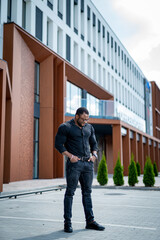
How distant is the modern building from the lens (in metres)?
15.7

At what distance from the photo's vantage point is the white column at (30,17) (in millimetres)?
17641

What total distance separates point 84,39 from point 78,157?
21978 millimetres

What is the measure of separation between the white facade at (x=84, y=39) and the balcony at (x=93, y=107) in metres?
0.86

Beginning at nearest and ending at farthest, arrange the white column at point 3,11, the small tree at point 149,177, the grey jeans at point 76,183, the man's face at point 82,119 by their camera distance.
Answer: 1. the grey jeans at point 76,183
2. the man's face at point 82,119
3. the small tree at point 149,177
4. the white column at point 3,11

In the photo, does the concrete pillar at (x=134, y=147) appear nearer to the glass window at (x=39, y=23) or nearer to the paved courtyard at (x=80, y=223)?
the glass window at (x=39, y=23)

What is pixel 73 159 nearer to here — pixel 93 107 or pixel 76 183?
pixel 76 183

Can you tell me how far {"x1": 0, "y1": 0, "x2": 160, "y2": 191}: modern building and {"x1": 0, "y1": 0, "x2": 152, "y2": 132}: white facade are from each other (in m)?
0.06

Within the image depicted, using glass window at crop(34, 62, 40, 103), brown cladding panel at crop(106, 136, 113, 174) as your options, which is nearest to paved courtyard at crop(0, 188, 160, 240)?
glass window at crop(34, 62, 40, 103)

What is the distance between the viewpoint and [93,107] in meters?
22.7

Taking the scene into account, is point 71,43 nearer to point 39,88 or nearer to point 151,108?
point 39,88

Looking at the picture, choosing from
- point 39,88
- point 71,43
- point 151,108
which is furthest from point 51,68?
point 151,108

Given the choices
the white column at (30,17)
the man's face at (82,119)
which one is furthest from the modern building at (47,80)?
the man's face at (82,119)

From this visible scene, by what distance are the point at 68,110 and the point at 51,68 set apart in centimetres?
350

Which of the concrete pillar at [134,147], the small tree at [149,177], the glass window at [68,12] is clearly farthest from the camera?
the concrete pillar at [134,147]
